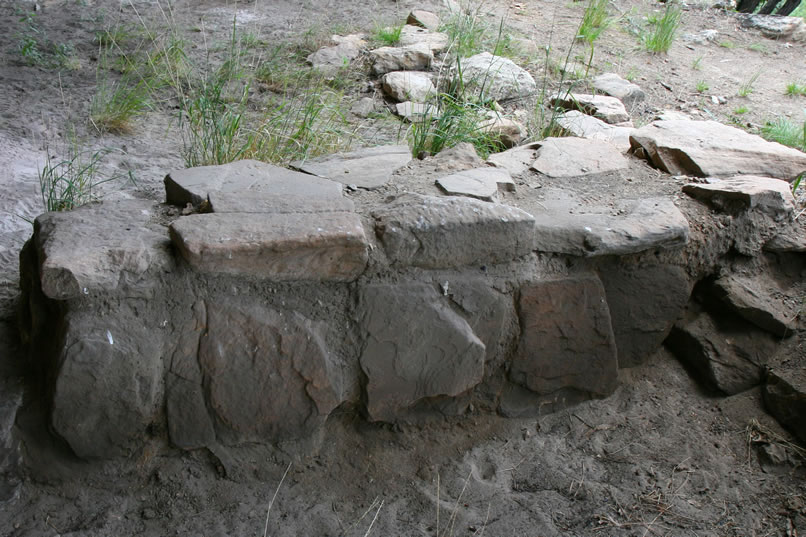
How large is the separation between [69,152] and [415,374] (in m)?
1.91

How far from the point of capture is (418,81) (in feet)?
13.4

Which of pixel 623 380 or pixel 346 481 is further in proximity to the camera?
pixel 623 380

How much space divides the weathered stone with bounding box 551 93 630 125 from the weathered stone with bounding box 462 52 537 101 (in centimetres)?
21

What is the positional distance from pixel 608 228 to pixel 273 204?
1.02 metres

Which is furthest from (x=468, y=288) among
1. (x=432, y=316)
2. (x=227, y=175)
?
(x=227, y=175)

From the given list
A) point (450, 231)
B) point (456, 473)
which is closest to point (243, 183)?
point (450, 231)

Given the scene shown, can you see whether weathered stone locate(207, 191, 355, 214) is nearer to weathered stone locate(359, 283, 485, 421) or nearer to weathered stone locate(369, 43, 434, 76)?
weathered stone locate(359, 283, 485, 421)

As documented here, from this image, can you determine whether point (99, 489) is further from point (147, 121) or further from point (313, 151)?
point (147, 121)

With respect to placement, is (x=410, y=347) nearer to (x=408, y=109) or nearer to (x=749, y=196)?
(x=749, y=196)

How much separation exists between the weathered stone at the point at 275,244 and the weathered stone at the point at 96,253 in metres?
0.08

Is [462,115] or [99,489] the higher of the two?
[462,115]

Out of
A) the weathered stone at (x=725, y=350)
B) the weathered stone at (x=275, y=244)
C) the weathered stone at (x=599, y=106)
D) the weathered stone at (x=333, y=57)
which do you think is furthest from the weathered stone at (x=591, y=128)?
the weathered stone at (x=275, y=244)

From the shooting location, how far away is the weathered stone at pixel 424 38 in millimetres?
4559

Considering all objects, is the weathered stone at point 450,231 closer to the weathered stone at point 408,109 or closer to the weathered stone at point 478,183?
the weathered stone at point 478,183
